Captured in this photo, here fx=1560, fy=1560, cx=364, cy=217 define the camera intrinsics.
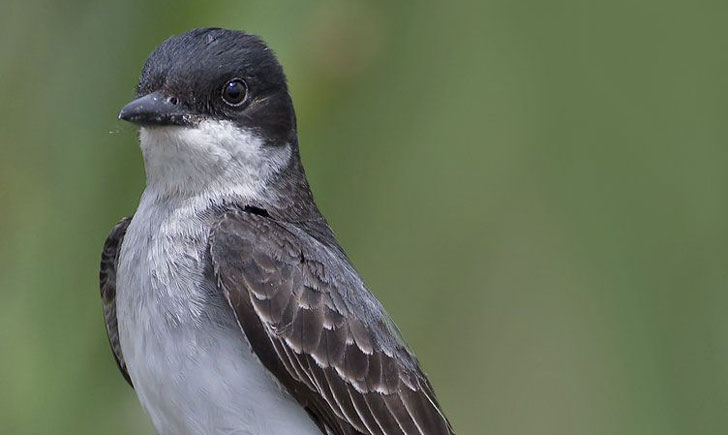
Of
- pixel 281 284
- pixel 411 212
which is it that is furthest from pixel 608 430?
pixel 281 284

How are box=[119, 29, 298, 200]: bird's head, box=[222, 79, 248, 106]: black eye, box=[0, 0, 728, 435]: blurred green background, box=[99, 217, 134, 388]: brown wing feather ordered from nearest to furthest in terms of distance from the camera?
box=[119, 29, 298, 200]: bird's head
box=[222, 79, 248, 106]: black eye
box=[99, 217, 134, 388]: brown wing feather
box=[0, 0, 728, 435]: blurred green background

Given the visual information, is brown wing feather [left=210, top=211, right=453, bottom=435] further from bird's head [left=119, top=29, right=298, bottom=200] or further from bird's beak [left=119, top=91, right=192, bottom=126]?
bird's beak [left=119, top=91, right=192, bottom=126]

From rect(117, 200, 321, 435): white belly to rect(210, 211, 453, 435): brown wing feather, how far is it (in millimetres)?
49

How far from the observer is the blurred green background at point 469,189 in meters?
4.63

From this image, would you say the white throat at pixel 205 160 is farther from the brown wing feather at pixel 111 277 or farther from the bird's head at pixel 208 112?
the brown wing feather at pixel 111 277

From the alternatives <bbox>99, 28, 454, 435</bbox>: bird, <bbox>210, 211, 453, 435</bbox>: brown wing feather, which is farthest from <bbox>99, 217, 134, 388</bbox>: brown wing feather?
<bbox>210, 211, 453, 435</bbox>: brown wing feather

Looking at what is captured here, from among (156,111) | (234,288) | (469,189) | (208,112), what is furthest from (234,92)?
(469,189)

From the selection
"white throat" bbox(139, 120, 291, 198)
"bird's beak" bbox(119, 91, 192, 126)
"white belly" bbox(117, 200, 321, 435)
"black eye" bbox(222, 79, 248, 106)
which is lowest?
"white belly" bbox(117, 200, 321, 435)

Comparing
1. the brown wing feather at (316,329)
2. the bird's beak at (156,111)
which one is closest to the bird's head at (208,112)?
the bird's beak at (156,111)

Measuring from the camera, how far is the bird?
411cm

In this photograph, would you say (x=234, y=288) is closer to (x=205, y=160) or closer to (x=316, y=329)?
(x=316, y=329)

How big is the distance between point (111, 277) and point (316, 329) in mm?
695

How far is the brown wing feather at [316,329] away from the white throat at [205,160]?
0.42 ft

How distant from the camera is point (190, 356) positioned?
4.07m
